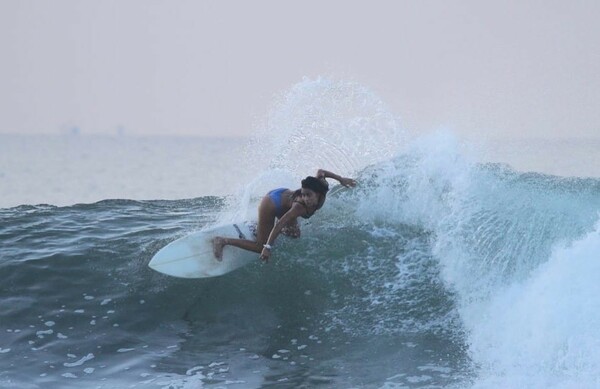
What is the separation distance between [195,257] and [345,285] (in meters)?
2.01

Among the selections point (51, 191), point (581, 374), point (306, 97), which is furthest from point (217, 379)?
point (51, 191)

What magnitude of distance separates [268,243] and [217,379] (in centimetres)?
196

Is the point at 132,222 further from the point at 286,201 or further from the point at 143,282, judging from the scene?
the point at 286,201

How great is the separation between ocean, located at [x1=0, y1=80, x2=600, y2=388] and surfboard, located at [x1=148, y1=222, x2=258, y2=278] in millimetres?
219

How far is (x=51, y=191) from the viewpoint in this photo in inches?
1352

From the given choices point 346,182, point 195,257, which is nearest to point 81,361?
point 195,257

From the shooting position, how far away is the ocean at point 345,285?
8.57 metres

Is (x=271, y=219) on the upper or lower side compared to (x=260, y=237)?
upper

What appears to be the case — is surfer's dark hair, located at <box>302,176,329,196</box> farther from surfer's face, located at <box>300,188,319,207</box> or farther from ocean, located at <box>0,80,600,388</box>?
ocean, located at <box>0,80,600,388</box>

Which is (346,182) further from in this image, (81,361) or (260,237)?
(81,361)

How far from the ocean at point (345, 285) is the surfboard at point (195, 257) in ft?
0.72

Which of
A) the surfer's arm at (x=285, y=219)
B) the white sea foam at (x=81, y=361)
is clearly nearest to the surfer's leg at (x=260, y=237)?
the surfer's arm at (x=285, y=219)

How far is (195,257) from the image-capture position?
10953 mm

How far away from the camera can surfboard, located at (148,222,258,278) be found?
10922 mm
